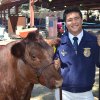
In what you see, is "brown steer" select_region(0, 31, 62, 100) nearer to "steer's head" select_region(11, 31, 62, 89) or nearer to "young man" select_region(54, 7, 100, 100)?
"steer's head" select_region(11, 31, 62, 89)

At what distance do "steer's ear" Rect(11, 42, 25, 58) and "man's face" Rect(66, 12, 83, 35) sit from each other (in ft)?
1.85

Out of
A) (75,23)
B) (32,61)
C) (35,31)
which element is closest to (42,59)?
(32,61)

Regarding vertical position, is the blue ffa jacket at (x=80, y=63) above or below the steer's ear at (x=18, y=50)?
below

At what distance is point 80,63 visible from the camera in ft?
10.7

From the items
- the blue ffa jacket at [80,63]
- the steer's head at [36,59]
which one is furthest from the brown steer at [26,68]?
the blue ffa jacket at [80,63]

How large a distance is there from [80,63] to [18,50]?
66 cm

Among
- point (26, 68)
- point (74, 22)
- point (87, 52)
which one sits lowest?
point (26, 68)

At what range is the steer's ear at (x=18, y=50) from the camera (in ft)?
10.1

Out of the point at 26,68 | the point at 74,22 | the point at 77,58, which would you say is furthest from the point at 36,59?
the point at 74,22

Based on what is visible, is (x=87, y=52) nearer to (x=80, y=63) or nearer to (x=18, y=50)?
(x=80, y=63)

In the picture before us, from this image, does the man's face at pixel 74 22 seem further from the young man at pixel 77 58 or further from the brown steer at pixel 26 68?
the brown steer at pixel 26 68

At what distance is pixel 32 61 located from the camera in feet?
10.0

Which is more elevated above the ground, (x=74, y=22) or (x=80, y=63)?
(x=74, y=22)

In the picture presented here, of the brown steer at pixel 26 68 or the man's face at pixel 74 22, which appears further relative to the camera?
the man's face at pixel 74 22
